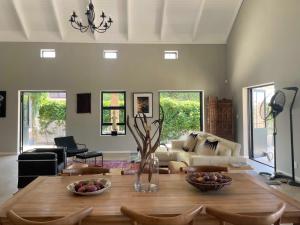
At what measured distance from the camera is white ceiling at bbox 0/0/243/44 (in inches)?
295

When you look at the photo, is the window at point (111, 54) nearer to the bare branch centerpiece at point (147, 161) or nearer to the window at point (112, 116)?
the window at point (112, 116)

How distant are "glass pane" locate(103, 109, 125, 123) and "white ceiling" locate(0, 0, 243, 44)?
2335 millimetres

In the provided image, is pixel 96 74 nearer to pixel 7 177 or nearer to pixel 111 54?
pixel 111 54

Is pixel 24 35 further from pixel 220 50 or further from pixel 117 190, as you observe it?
pixel 117 190

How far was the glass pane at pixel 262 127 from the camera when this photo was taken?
22.3 ft

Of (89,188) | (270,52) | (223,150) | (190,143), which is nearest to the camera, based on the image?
(89,188)

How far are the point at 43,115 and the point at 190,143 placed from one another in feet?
17.3

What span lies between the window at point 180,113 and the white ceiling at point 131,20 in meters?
1.83

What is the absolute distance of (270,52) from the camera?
6.03m

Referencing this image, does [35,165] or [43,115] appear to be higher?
[43,115]

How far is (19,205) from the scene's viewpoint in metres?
1.67

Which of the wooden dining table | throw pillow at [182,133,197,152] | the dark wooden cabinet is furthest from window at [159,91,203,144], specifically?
the wooden dining table

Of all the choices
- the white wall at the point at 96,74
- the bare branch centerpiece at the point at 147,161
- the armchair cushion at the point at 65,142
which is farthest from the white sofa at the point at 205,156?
the white wall at the point at 96,74

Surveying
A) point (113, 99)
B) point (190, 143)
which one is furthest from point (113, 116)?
point (190, 143)
